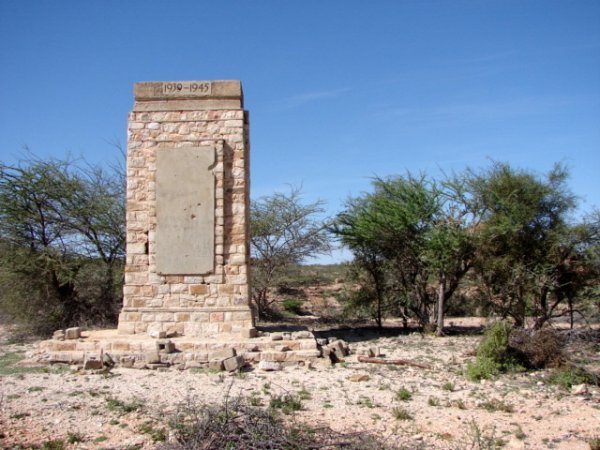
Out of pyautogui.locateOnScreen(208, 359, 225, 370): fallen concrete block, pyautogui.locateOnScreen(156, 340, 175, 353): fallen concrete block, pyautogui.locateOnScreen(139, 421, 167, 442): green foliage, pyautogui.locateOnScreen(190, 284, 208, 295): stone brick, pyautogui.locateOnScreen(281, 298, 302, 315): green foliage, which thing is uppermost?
pyautogui.locateOnScreen(190, 284, 208, 295): stone brick

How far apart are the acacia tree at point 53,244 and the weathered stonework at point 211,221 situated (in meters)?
4.19

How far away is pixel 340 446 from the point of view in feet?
16.6

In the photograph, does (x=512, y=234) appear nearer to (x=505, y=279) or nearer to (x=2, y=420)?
(x=505, y=279)

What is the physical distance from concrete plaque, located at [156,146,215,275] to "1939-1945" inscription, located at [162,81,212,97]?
3.73ft

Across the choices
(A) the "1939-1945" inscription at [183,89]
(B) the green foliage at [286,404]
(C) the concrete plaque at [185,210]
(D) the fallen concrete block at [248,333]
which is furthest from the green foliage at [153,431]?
(A) the "1939-1945" inscription at [183,89]

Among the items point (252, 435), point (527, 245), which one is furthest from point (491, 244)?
point (252, 435)

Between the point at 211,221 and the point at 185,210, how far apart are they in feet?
1.84

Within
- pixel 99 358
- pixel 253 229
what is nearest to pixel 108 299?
pixel 253 229

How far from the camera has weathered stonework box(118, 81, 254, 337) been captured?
412 inches

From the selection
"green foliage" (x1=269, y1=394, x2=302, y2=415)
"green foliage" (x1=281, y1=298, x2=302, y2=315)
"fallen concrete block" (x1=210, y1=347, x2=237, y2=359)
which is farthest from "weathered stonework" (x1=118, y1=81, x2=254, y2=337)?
"green foliage" (x1=281, y1=298, x2=302, y2=315)

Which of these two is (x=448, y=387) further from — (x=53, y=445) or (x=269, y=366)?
(x=53, y=445)

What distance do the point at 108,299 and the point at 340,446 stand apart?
37.0 ft

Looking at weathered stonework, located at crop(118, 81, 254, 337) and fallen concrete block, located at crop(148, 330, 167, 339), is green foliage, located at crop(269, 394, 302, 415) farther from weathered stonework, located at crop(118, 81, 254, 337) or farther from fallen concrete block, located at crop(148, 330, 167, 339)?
fallen concrete block, located at crop(148, 330, 167, 339)

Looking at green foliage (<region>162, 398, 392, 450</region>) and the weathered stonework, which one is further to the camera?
the weathered stonework
